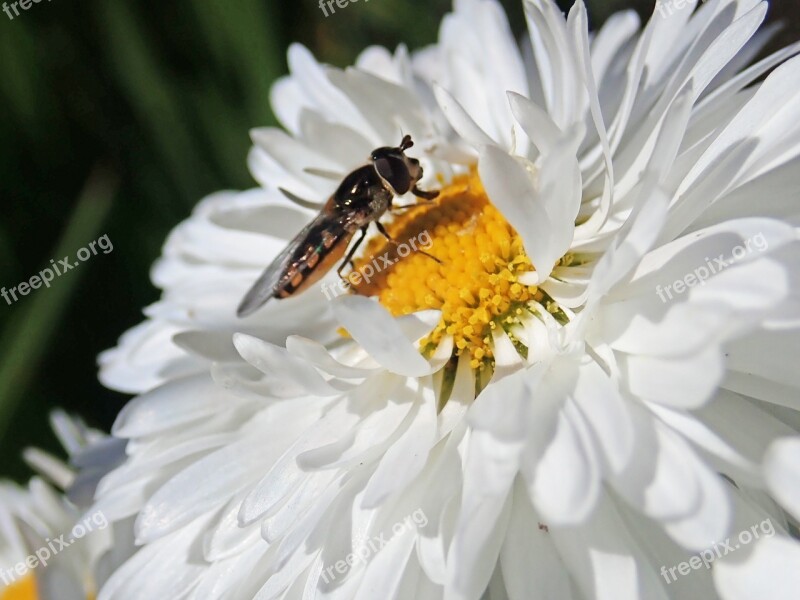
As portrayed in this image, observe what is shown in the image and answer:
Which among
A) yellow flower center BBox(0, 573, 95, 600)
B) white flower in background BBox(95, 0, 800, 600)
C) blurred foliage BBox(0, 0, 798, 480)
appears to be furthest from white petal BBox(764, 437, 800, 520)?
blurred foliage BBox(0, 0, 798, 480)

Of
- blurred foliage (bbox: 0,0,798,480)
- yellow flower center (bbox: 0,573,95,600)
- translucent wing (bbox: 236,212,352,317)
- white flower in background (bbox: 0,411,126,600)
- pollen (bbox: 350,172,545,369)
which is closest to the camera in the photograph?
pollen (bbox: 350,172,545,369)

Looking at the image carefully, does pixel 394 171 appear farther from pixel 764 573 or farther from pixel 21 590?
pixel 21 590

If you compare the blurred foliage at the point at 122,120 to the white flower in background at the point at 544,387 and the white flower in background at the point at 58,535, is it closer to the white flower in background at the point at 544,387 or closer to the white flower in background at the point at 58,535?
the white flower in background at the point at 58,535

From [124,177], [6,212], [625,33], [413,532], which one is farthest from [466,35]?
[6,212]

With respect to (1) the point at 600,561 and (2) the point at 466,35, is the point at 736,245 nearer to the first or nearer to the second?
(1) the point at 600,561

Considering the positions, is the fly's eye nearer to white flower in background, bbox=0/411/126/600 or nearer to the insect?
the insect

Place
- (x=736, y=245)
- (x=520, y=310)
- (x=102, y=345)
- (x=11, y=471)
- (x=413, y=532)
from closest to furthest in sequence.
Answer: (x=736, y=245) → (x=413, y=532) → (x=520, y=310) → (x=11, y=471) → (x=102, y=345)

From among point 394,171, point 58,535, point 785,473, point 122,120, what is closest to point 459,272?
point 394,171
